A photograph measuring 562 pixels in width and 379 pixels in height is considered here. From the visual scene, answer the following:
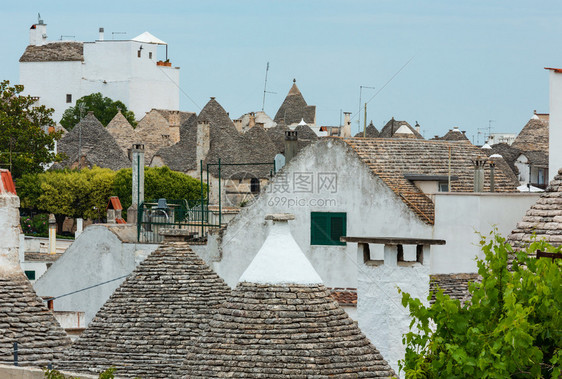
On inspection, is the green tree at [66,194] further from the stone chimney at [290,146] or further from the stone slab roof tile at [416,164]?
the stone slab roof tile at [416,164]

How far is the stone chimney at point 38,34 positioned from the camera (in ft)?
477

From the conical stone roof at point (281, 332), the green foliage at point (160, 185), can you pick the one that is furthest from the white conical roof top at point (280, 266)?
the green foliage at point (160, 185)

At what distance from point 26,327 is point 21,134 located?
62.6 meters

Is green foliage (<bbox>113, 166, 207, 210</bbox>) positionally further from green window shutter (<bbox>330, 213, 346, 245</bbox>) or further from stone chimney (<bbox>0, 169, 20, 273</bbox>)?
stone chimney (<bbox>0, 169, 20, 273</bbox>)

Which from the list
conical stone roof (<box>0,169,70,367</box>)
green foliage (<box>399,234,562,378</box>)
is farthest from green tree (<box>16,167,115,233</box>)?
green foliage (<box>399,234,562,378</box>)

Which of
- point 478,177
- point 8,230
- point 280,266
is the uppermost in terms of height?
point 478,177

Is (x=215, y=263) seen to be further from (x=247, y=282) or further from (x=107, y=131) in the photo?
(x=107, y=131)

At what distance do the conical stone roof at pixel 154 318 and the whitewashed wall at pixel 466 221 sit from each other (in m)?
9.19

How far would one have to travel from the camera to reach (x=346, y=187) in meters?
34.7

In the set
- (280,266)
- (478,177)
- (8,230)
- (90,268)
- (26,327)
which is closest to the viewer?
(280,266)

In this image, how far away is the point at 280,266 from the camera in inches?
704

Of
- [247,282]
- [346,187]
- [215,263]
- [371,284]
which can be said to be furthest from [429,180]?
[247,282]

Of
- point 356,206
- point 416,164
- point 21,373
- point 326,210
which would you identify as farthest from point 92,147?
point 21,373

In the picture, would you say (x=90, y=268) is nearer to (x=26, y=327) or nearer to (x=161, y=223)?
(x=161, y=223)
